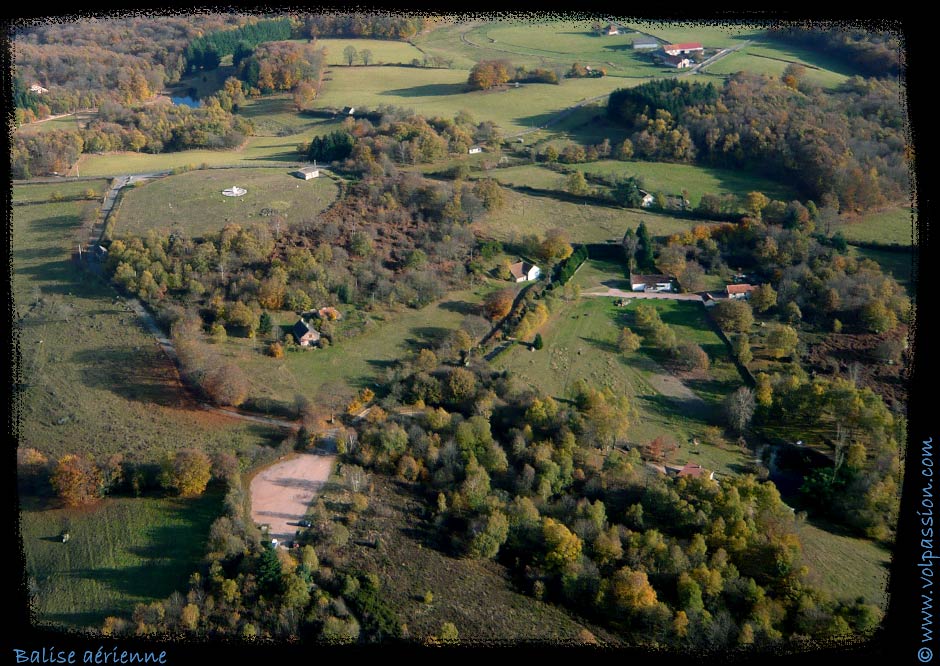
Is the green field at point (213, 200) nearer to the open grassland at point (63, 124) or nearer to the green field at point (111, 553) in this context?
the open grassland at point (63, 124)

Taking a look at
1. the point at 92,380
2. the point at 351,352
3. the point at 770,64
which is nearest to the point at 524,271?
the point at 351,352

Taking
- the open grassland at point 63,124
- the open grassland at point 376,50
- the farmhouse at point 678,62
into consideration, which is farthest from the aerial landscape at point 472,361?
the open grassland at point 376,50

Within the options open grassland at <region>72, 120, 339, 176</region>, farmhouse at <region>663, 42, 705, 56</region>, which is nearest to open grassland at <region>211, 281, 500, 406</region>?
open grassland at <region>72, 120, 339, 176</region>

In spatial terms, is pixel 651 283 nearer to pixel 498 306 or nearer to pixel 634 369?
pixel 634 369

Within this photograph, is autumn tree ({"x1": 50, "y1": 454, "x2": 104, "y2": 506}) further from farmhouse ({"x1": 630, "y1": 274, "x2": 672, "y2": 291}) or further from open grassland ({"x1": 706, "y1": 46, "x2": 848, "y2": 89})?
open grassland ({"x1": 706, "y1": 46, "x2": 848, "y2": 89})

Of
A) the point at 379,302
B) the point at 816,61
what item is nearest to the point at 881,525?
the point at 379,302

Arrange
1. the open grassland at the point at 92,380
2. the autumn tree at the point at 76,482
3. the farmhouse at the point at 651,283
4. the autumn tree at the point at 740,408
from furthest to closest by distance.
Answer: the farmhouse at the point at 651,283, the autumn tree at the point at 740,408, the open grassland at the point at 92,380, the autumn tree at the point at 76,482
